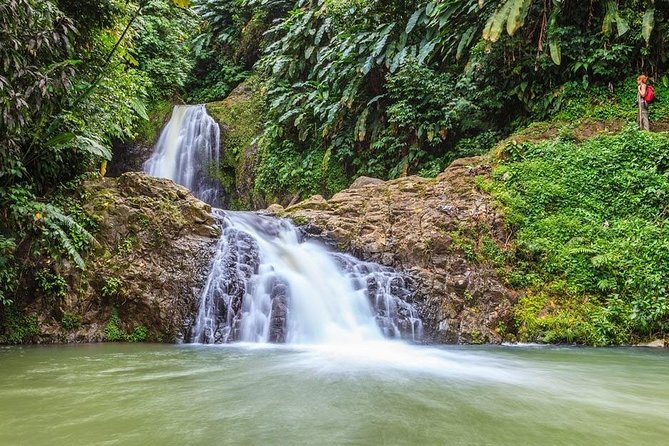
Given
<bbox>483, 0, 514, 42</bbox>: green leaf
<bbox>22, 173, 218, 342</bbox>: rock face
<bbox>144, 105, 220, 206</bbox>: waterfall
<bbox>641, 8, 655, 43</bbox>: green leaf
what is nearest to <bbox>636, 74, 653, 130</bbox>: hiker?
<bbox>641, 8, 655, 43</bbox>: green leaf

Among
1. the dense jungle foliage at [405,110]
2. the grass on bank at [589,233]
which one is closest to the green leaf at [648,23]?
the dense jungle foliage at [405,110]

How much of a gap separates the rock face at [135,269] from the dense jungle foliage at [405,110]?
0.32 meters

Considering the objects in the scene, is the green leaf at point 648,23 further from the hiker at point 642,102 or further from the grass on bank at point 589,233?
the grass on bank at point 589,233

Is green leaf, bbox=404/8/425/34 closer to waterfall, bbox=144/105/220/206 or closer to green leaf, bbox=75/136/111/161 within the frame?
waterfall, bbox=144/105/220/206

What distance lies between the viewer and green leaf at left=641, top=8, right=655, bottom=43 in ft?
29.1

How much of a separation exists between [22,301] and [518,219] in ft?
26.1

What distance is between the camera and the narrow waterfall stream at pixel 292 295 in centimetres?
675

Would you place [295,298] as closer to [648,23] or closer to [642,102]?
[642,102]

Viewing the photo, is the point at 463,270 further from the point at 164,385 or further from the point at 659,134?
the point at 164,385

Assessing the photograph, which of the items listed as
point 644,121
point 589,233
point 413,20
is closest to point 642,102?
point 644,121

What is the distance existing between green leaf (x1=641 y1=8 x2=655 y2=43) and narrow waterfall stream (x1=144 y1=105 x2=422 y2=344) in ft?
22.9

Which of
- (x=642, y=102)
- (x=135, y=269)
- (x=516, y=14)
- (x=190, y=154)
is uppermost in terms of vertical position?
(x=516, y=14)

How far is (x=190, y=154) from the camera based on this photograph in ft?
50.5

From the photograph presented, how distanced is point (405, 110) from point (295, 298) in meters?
6.42
